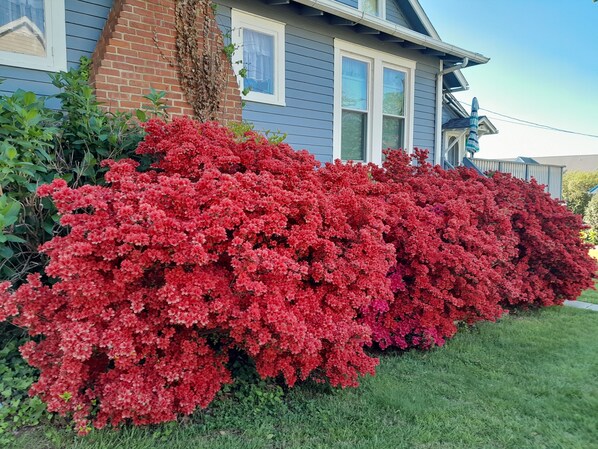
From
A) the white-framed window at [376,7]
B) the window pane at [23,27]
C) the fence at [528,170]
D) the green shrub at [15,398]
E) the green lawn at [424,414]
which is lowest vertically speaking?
A: the green lawn at [424,414]

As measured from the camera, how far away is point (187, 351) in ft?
8.22

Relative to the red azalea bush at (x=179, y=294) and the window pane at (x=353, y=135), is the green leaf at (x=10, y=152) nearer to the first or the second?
the red azalea bush at (x=179, y=294)

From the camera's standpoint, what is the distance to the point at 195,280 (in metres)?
2.38

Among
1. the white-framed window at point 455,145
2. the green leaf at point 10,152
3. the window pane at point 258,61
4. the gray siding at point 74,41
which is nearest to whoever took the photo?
Result: the green leaf at point 10,152

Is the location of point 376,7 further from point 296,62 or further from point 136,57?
point 136,57

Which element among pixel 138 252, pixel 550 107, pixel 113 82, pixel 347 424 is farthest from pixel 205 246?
pixel 550 107

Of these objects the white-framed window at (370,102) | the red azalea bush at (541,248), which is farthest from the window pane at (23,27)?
the red azalea bush at (541,248)

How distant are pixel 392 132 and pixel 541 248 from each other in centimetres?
405

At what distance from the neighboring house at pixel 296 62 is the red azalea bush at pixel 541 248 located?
9.67 ft

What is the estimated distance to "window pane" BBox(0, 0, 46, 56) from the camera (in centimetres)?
430

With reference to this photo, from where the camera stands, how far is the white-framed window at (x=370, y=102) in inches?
297

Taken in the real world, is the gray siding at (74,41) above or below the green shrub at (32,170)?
above

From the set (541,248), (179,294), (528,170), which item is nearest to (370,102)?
(541,248)

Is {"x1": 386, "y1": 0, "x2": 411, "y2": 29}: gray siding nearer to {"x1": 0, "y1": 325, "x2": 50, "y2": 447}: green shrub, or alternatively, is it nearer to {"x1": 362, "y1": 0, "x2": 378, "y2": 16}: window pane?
{"x1": 362, "y1": 0, "x2": 378, "y2": 16}: window pane
